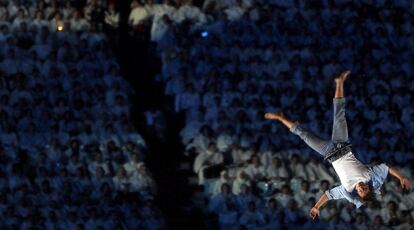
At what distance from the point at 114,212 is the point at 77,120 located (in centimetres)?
215

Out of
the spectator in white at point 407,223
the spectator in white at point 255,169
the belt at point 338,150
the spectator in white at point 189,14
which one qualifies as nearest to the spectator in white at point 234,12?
the spectator in white at point 189,14

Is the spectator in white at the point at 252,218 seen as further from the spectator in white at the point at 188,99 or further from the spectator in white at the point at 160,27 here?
the spectator in white at the point at 160,27

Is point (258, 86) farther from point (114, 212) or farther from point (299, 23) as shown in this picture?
point (114, 212)

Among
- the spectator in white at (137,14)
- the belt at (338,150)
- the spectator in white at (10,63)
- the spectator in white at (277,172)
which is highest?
the spectator in white at (137,14)

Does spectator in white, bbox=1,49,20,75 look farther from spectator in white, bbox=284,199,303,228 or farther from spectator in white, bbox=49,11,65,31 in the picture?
spectator in white, bbox=284,199,303,228

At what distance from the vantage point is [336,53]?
2953 cm

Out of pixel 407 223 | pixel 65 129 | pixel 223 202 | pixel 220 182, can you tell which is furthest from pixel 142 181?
pixel 407 223

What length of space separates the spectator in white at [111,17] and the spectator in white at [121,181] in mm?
3698

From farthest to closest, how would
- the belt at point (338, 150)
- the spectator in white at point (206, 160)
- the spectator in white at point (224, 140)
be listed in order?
the spectator in white at point (224, 140) → the spectator in white at point (206, 160) → the belt at point (338, 150)

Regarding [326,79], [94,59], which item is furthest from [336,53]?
[94,59]

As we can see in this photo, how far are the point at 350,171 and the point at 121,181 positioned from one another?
6563 millimetres

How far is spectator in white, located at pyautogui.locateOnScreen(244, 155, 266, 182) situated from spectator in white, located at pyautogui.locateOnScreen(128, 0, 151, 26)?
3.81 m

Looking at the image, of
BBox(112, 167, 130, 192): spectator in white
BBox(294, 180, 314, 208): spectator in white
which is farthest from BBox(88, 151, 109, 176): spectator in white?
BBox(294, 180, 314, 208): spectator in white

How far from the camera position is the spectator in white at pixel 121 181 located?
88.5 feet
